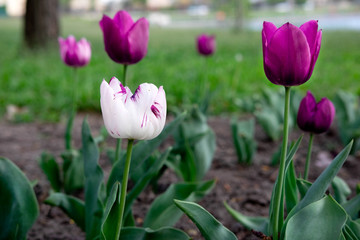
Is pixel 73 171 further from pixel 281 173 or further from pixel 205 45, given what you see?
pixel 205 45

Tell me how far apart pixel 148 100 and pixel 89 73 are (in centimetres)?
435

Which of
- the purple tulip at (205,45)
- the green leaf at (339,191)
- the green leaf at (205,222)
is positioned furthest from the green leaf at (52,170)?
the purple tulip at (205,45)

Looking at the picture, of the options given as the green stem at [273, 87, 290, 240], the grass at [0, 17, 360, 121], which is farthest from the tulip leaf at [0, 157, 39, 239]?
the grass at [0, 17, 360, 121]

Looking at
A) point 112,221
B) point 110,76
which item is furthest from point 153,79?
point 112,221

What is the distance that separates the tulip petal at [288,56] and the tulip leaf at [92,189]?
617 millimetres

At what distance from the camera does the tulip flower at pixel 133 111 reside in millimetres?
962

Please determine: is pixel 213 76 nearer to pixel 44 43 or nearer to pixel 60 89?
pixel 60 89

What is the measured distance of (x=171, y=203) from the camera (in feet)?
4.77

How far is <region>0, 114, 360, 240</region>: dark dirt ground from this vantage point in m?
1.81

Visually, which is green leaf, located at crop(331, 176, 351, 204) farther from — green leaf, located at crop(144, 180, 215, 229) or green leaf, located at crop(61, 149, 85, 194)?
green leaf, located at crop(61, 149, 85, 194)

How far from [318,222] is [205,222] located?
0.26 metres

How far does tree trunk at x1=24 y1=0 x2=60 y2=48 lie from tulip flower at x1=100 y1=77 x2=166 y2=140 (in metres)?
6.74

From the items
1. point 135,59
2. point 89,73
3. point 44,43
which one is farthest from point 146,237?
point 44,43

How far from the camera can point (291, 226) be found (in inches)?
42.5
